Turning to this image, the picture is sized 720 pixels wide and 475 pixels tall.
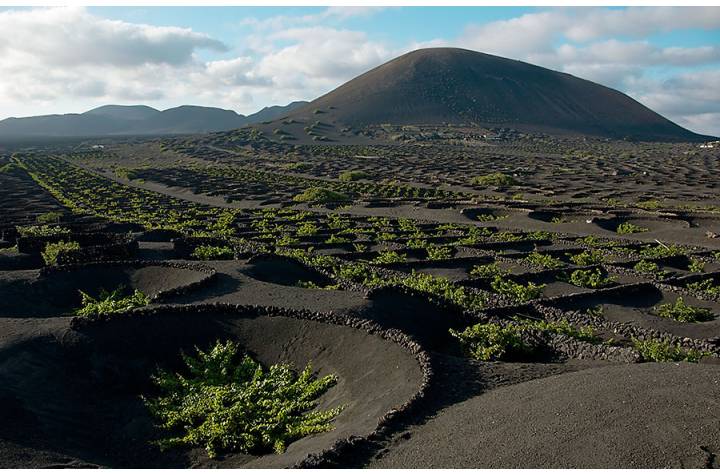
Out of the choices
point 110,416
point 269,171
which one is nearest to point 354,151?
point 269,171

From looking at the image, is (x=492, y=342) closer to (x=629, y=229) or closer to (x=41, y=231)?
(x=629, y=229)

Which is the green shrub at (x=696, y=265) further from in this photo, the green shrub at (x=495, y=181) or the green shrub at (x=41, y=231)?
the green shrub at (x=495, y=181)

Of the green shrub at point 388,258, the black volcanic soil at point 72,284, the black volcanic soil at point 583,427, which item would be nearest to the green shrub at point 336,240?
the green shrub at point 388,258

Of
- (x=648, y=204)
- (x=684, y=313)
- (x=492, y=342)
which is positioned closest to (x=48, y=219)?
(x=492, y=342)

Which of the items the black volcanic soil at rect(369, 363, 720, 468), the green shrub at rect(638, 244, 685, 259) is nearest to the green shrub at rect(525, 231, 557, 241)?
the green shrub at rect(638, 244, 685, 259)

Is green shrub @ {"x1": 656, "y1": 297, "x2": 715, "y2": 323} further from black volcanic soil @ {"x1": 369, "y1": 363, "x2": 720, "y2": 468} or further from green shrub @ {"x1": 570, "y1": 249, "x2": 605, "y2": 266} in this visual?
black volcanic soil @ {"x1": 369, "y1": 363, "x2": 720, "y2": 468}

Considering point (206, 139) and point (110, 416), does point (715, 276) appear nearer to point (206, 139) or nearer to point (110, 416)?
point (110, 416)
